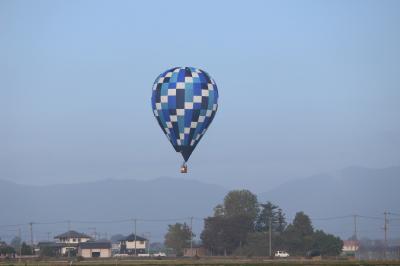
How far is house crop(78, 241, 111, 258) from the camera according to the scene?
6969 inches

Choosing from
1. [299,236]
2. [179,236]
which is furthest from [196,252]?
[179,236]

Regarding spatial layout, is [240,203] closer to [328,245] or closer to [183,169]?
[328,245]

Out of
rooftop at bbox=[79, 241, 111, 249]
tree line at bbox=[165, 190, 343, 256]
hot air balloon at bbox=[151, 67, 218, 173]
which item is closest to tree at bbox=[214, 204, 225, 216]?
tree line at bbox=[165, 190, 343, 256]

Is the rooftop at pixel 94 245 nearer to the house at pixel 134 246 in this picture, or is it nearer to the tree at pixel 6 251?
the house at pixel 134 246

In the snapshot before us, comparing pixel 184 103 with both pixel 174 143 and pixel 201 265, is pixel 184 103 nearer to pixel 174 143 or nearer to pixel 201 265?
pixel 174 143

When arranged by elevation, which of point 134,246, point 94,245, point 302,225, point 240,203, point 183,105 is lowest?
point 134,246

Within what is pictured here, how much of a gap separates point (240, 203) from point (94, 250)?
3239 centimetres

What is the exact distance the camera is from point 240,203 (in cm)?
19475

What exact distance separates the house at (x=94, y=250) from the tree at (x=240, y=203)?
87.7ft

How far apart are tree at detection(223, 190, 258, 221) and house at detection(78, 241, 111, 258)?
26730 mm

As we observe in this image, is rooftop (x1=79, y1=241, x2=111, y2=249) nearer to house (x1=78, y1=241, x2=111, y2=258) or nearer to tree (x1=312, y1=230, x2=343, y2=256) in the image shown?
house (x1=78, y1=241, x2=111, y2=258)

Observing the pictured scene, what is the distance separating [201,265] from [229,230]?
6951 cm

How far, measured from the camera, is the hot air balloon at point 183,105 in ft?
322

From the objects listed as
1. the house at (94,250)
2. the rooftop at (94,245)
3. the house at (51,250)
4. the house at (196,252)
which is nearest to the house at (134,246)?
the rooftop at (94,245)
